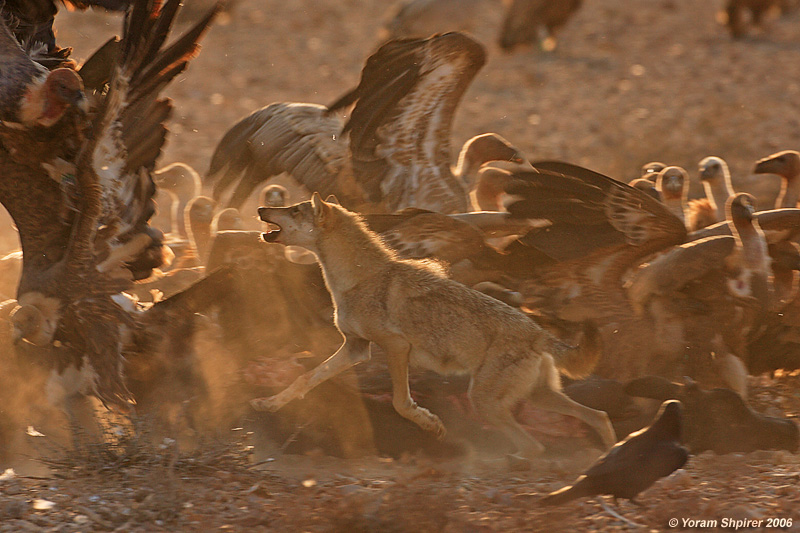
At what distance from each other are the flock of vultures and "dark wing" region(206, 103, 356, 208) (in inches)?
26.7

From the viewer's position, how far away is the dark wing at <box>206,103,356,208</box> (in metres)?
7.93

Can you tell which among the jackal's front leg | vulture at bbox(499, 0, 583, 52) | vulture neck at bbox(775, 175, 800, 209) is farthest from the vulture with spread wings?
vulture at bbox(499, 0, 583, 52)

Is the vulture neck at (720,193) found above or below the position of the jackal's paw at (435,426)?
above

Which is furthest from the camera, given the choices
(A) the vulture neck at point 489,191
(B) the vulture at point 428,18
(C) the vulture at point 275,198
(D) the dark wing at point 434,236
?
(B) the vulture at point 428,18

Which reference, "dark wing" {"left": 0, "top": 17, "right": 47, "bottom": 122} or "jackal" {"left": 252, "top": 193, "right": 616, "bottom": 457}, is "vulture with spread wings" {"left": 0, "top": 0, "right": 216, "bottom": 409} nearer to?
"dark wing" {"left": 0, "top": 17, "right": 47, "bottom": 122}

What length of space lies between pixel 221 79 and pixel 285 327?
39.3ft

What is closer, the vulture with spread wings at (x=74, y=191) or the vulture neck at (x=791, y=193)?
the vulture with spread wings at (x=74, y=191)

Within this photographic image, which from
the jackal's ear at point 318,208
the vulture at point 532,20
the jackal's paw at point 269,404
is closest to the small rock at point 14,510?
the jackal's paw at point 269,404

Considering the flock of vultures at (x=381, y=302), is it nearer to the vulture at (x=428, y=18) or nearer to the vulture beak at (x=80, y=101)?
the vulture beak at (x=80, y=101)

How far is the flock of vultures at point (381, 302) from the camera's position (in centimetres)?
516

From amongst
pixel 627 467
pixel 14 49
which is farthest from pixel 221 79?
pixel 627 467

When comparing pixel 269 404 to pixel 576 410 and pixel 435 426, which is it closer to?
pixel 435 426

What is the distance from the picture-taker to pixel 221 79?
1728 centimetres

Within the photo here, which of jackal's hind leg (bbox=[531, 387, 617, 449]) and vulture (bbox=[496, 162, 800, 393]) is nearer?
jackal's hind leg (bbox=[531, 387, 617, 449])
